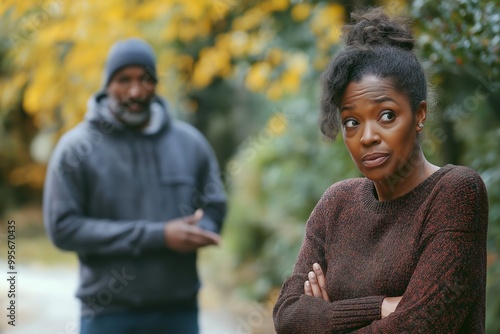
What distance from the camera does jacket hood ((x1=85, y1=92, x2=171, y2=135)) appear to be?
12.3 feet

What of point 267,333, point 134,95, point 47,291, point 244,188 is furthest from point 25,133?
point 134,95

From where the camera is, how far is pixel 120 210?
3.69 metres

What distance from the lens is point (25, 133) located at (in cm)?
1034

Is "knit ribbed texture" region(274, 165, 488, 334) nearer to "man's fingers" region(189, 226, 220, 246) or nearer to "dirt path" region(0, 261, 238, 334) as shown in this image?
"man's fingers" region(189, 226, 220, 246)

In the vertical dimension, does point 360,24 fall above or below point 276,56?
below

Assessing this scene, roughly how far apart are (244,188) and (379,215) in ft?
18.3

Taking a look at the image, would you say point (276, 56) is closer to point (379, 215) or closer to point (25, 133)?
point (379, 215)

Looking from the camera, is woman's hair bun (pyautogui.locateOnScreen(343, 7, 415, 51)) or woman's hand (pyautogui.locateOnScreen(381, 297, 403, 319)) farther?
woman's hair bun (pyautogui.locateOnScreen(343, 7, 415, 51))

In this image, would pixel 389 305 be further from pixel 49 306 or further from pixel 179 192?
pixel 49 306

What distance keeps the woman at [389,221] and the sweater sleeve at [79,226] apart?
1593mm

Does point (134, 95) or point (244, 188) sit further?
point (244, 188)

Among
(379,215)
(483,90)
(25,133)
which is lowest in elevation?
(379,215)

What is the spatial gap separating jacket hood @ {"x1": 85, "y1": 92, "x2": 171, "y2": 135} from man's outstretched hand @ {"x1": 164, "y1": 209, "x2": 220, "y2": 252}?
0.48 meters

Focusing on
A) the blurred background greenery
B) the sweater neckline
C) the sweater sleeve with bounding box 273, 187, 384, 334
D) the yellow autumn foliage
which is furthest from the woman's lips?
the yellow autumn foliage
